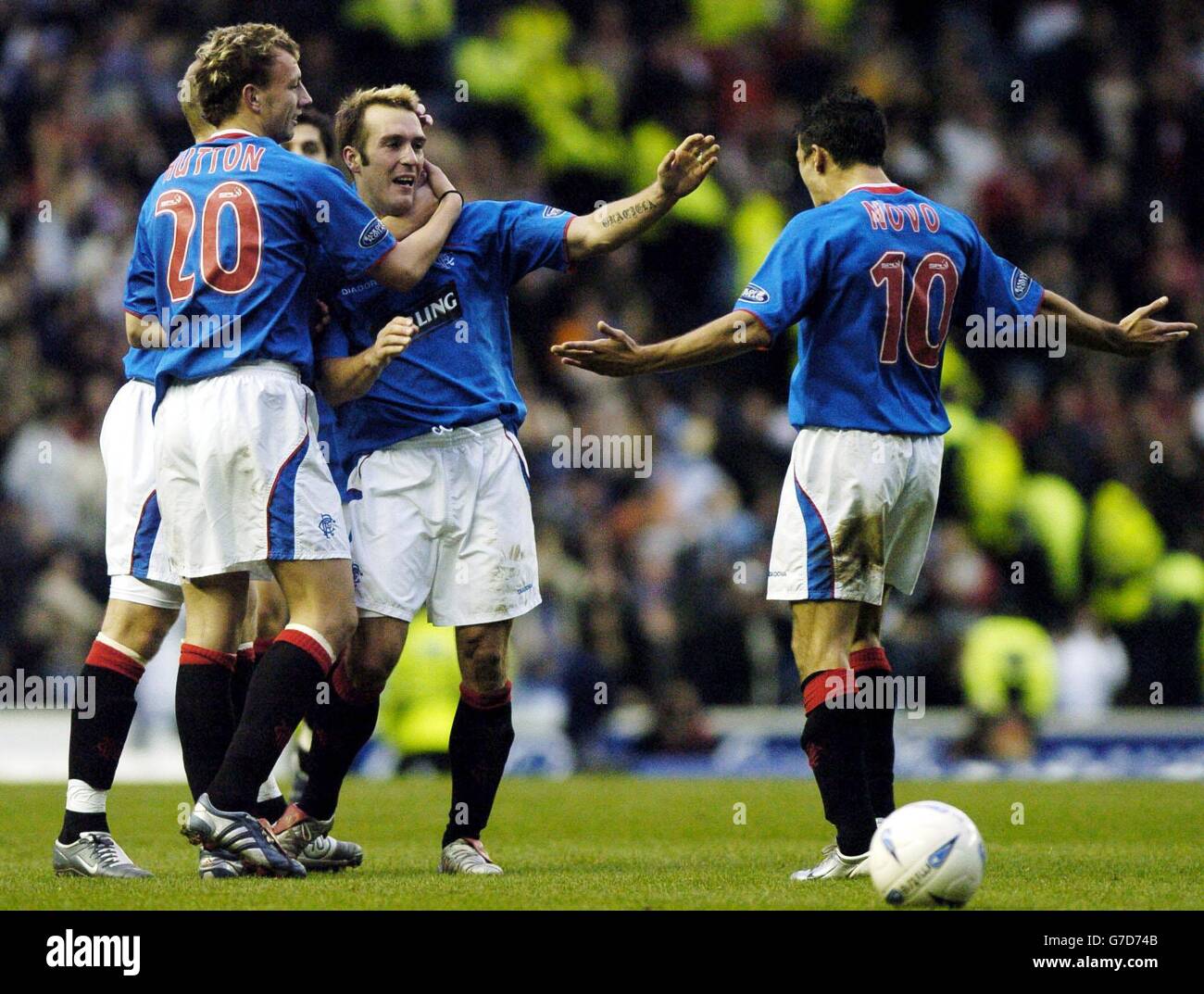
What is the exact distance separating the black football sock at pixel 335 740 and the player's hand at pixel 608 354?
4.21 feet

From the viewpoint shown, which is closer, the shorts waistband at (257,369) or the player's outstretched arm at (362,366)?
the shorts waistband at (257,369)

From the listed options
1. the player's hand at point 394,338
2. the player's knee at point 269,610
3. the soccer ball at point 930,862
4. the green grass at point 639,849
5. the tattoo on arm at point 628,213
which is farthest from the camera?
the player's knee at point 269,610

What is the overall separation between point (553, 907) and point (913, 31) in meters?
13.9

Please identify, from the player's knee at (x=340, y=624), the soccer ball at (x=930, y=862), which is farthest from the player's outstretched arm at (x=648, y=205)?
the soccer ball at (x=930, y=862)

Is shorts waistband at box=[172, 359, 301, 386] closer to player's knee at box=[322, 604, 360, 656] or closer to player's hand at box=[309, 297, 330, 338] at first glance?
player's hand at box=[309, 297, 330, 338]

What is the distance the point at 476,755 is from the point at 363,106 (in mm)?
2159

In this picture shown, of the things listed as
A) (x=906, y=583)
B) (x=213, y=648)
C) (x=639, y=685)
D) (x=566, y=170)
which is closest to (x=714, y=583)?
(x=639, y=685)

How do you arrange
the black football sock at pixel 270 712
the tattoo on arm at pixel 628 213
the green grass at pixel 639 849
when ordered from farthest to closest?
the tattoo on arm at pixel 628 213 → the black football sock at pixel 270 712 → the green grass at pixel 639 849

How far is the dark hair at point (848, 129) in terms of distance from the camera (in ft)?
19.1

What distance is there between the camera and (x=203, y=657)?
538 centimetres

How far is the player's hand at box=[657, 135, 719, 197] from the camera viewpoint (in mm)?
5570

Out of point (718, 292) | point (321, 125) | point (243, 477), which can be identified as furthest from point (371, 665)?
point (718, 292)

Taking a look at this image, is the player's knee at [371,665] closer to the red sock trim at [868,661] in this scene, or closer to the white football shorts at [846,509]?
the white football shorts at [846,509]

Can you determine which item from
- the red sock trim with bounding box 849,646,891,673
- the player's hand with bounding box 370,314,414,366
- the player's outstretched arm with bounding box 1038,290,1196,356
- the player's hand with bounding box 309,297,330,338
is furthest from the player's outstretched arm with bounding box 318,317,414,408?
the player's outstretched arm with bounding box 1038,290,1196,356
